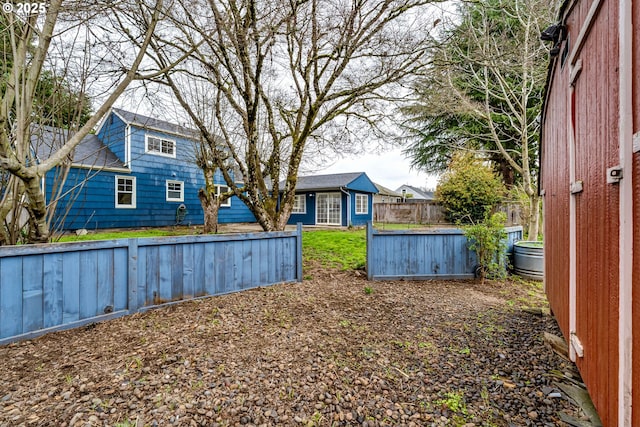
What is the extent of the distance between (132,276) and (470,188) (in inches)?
595

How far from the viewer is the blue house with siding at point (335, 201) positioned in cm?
1606

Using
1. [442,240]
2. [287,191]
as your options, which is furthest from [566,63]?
[287,191]

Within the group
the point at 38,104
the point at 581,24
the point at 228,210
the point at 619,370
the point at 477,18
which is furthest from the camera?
the point at 228,210

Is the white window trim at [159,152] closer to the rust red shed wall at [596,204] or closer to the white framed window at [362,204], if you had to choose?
the white framed window at [362,204]

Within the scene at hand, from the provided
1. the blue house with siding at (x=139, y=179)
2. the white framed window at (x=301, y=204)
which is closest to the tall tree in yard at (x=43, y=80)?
the blue house with siding at (x=139, y=179)

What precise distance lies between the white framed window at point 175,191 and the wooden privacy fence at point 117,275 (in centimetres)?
1036

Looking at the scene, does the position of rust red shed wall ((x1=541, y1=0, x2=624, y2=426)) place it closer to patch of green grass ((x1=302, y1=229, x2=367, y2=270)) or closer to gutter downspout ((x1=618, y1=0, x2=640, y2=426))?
gutter downspout ((x1=618, y1=0, x2=640, y2=426))

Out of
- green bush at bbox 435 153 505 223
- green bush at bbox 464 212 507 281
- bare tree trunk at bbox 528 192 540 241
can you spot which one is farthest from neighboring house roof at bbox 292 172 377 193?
green bush at bbox 464 212 507 281

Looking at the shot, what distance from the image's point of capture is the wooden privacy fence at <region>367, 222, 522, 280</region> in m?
5.38

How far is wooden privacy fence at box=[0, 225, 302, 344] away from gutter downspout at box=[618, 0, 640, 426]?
160 inches

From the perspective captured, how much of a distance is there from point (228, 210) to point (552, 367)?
14.6 m

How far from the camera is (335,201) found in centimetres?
1638

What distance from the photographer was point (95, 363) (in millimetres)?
2441

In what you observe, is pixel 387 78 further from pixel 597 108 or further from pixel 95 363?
pixel 95 363
